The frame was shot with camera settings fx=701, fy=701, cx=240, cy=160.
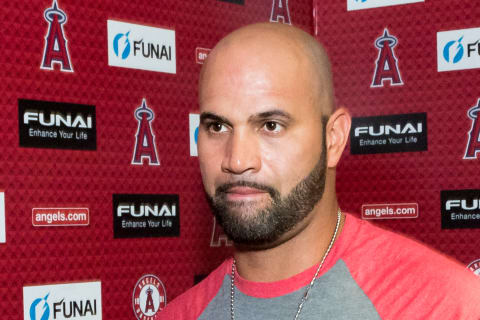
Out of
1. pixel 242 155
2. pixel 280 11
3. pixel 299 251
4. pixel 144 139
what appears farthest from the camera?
pixel 280 11

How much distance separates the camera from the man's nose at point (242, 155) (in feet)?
4.44

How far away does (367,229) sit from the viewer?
151cm

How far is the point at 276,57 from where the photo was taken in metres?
1.43

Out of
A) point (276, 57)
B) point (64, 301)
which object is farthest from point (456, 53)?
point (64, 301)

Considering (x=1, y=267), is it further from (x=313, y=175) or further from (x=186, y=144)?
(x=313, y=175)

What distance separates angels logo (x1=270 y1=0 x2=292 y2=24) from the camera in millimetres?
2631

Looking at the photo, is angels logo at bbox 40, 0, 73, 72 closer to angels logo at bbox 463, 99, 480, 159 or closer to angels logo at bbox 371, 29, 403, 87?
angels logo at bbox 371, 29, 403, 87

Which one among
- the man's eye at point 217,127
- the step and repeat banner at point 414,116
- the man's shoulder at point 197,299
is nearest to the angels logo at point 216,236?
the step and repeat banner at point 414,116

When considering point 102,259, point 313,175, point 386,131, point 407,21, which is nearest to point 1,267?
point 102,259

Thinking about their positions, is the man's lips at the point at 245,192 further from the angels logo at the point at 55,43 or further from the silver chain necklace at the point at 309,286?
the angels logo at the point at 55,43

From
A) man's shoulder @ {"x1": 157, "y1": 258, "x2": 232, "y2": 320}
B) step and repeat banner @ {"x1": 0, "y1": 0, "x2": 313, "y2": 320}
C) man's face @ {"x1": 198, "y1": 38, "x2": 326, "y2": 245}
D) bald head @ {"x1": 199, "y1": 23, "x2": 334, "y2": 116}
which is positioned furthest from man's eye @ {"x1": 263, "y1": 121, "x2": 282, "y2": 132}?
step and repeat banner @ {"x1": 0, "y1": 0, "x2": 313, "y2": 320}

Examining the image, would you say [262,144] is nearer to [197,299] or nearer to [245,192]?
[245,192]

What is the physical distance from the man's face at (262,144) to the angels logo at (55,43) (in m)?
0.67

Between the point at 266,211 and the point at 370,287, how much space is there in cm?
26
